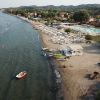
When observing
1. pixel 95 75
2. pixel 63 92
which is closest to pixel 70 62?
pixel 95 75

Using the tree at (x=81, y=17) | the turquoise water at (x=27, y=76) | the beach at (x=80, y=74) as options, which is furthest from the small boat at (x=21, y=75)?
the tree at (x=81, y=17)

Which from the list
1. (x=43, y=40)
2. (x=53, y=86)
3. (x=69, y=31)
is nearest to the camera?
(x=53, y=86)

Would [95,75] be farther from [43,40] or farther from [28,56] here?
[43,40]

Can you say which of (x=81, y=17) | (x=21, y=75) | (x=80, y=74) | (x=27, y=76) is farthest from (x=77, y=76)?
(x=81, y=17)

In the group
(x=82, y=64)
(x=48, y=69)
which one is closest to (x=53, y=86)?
(x=48, y=69)

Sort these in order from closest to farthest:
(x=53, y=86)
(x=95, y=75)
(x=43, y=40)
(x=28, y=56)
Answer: (x=53, y=86) → (x=95, y=75) → (x=28, y=56) → (x=43, y=40)

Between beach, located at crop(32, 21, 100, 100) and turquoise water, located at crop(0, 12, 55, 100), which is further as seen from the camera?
turquoise water, located at crop(0, 12, 55, 100)

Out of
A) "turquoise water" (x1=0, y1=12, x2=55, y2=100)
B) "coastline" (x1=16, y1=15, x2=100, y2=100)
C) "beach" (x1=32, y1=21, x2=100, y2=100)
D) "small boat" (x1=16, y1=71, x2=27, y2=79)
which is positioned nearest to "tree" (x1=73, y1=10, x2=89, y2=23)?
"turquoise water" (x1=0, y1=12, x2=55, y2=100)

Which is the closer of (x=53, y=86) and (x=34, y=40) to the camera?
(x=53, y=86)

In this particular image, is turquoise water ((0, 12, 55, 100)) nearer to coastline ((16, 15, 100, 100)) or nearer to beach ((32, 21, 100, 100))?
coastline ((16, 15, 100, 100))
